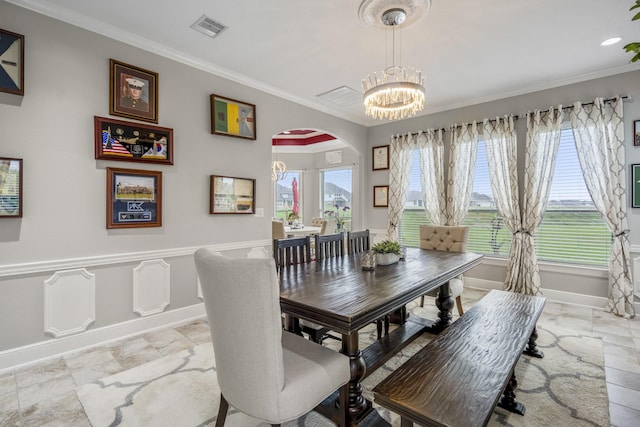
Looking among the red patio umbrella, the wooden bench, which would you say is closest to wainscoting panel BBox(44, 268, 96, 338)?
the wooden bench

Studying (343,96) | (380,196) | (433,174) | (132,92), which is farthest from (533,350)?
(132,92)

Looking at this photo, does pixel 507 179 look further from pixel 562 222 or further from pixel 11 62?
pixel 11 62

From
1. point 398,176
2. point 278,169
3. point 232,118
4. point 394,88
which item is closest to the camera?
point 394,88

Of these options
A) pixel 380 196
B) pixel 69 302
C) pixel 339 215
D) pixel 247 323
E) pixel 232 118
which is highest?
pixel 232 118

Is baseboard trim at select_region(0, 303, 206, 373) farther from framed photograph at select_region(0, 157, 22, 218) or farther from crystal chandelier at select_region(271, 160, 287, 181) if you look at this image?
crystal chandelier at select_region(271, 160, 287, 181)

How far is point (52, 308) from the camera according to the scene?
246 centimetres

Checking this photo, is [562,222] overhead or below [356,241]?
overhead

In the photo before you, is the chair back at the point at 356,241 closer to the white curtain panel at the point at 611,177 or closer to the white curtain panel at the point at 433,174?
the white curtain panel at the point at 433,174

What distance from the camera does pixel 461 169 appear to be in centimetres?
457

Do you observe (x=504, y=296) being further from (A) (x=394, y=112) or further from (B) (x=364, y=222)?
(B) (x=364, y=222)

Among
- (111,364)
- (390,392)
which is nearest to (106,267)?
(111,364)

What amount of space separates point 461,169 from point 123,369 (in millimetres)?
4656

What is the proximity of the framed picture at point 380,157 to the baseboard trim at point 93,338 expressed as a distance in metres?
3.75

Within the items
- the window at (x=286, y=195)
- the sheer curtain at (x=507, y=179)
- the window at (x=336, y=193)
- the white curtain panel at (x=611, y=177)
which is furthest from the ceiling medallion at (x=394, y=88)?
the window at (x=286, y=195)
